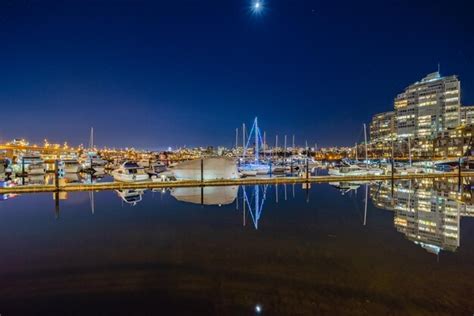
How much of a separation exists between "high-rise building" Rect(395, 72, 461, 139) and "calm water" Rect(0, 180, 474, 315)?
112m

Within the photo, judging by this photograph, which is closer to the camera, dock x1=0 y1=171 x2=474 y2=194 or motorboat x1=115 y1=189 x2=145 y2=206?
motorboat x1=115 y1=189 x2=145 y2=206

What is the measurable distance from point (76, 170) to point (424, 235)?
51222 mm

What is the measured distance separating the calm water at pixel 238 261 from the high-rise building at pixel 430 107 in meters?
112

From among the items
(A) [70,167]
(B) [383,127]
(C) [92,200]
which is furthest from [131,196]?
(B) [383,127]

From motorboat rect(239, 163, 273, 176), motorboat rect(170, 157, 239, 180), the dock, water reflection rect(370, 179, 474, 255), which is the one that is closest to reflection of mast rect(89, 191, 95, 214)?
the dock

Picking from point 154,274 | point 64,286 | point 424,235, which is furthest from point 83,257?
point 424,235

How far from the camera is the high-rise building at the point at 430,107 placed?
103m

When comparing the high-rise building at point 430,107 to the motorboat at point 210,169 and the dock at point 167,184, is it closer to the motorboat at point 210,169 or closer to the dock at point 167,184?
the dock at point 167,184

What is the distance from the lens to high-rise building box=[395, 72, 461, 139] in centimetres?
10253

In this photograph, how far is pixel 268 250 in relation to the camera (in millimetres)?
8422

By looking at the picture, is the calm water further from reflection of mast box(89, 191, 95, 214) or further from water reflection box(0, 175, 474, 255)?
reflection of mast box(89, 191, 95, 214)

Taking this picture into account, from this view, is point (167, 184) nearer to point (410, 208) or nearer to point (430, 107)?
point (410, 208)

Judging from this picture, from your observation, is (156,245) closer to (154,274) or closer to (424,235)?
(154,274)

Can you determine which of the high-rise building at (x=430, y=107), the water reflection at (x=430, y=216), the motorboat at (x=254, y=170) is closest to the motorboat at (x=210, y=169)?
the motorboat at (x=254, y=170)
